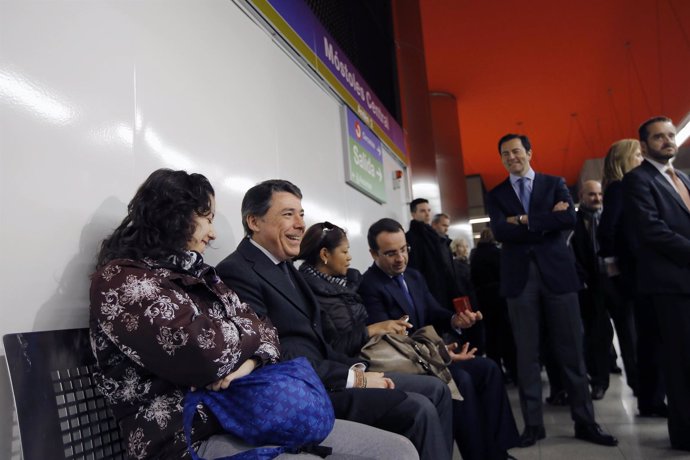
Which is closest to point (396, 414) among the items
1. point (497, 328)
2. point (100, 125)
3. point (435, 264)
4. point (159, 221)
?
point (159, 221)

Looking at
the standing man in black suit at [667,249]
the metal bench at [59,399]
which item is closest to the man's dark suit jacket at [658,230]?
the standing man in black suit at [667,249]

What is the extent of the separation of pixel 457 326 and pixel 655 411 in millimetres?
1514

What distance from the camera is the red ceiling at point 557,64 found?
8812mm

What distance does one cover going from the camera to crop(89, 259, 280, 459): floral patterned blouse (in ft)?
4.12

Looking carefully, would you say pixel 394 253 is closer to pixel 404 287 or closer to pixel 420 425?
pixel 404 287

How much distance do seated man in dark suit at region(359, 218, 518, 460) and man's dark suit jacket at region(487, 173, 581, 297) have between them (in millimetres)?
542

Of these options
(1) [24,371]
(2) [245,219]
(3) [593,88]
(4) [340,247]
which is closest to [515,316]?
(4) [340,247]

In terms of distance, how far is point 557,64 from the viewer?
35.7ft

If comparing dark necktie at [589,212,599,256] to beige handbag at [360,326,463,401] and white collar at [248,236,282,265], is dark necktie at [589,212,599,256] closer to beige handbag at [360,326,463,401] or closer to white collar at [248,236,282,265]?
beige handbag at [360,326,463,401]

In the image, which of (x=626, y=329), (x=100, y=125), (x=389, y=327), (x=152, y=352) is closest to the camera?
(x=152, y=352)

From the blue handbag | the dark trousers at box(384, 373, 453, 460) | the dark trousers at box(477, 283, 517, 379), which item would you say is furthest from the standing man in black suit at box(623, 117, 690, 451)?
the dark trousers at box(477, 283, 517, 379)

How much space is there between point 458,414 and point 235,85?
5.98 feet

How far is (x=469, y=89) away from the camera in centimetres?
1184

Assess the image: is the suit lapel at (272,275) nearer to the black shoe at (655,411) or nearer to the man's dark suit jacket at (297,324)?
the man's dark suit jacket at (297,324)
